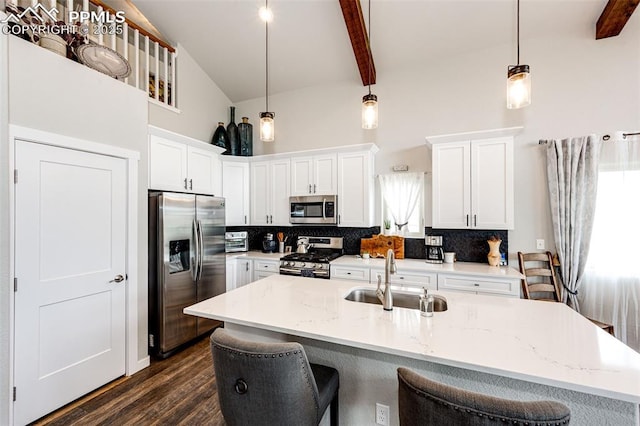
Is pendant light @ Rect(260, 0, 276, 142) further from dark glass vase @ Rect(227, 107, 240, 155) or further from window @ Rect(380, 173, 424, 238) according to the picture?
window @ Rect(380, 173, 424, 238)

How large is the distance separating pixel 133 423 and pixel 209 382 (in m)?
0.60

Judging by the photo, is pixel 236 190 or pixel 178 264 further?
pixel 236 190

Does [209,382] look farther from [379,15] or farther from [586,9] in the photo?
[586,9]

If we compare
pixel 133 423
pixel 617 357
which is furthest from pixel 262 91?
pixel 617 357

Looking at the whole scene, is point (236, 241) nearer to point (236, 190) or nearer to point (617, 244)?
point (236, 190)

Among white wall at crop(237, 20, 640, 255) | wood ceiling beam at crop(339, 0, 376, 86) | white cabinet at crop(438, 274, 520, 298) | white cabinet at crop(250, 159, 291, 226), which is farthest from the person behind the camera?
white cabinet at crop(250, 159, 291, 226)

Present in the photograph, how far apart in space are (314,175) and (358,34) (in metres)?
1.77

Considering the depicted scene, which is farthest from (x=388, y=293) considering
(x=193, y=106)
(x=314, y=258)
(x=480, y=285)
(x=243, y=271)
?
(x=193, y=106)

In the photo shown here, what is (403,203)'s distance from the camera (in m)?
3.85

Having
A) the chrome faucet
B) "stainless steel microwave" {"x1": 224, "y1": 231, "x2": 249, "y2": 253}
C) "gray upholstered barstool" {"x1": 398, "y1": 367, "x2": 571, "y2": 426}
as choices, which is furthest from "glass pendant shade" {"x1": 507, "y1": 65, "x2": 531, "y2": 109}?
"stainless steel microwave" {"x1": 224, "y1": 231, "x2": 249, "y2": 253}

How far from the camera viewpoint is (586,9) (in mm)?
2910

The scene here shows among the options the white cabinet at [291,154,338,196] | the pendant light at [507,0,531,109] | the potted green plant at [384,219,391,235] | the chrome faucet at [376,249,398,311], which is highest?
the pendant light at [507,0,531,109]

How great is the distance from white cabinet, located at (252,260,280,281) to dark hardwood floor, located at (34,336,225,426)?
54.6 inches

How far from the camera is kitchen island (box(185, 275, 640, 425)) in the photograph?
3.50ft
